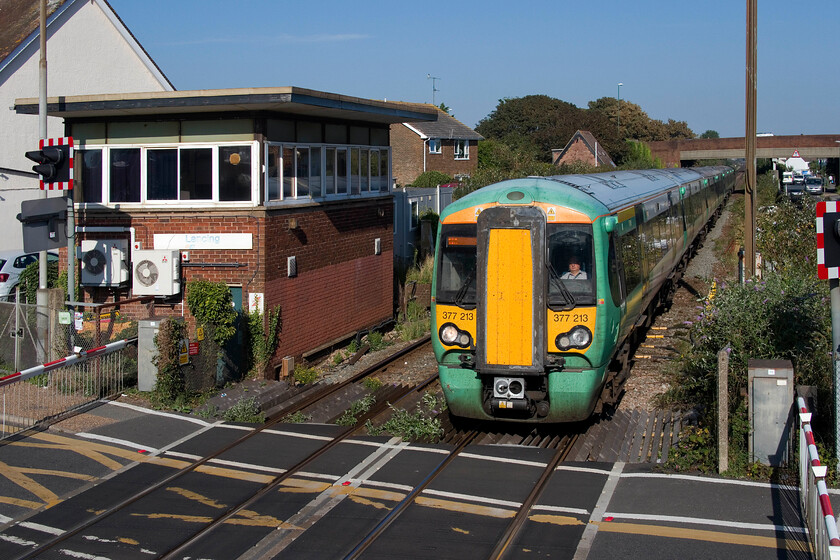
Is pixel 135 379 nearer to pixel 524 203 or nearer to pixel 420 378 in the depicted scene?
pixel 420 378

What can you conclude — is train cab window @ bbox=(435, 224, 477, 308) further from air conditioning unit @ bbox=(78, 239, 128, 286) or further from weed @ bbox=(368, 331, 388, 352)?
weed @ bbox=(368, 331, 388, 352)

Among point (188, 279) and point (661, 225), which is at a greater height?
point (661, 225)

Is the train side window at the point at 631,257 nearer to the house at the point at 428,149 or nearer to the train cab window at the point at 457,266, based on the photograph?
the train cab window at the point at 457,266

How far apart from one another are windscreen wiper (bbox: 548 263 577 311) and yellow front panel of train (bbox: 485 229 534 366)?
0.84 ft

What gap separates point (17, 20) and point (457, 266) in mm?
20974

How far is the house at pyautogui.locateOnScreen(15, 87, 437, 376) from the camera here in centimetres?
1326

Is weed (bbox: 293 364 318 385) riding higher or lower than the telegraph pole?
lower

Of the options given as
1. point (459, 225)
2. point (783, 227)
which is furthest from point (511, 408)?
point (783, 227)

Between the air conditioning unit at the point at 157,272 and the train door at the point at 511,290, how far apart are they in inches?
247

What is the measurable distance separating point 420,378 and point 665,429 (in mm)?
4625

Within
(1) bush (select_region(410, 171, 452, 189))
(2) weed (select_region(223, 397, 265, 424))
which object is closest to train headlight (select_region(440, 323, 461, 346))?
(2) weed (select_region(223, 397, 265, 424))

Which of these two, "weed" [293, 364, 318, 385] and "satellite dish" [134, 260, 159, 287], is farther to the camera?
"weed" [293, 364, 318, 385]

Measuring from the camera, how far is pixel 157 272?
43.7ft

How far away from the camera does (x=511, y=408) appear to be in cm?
899
